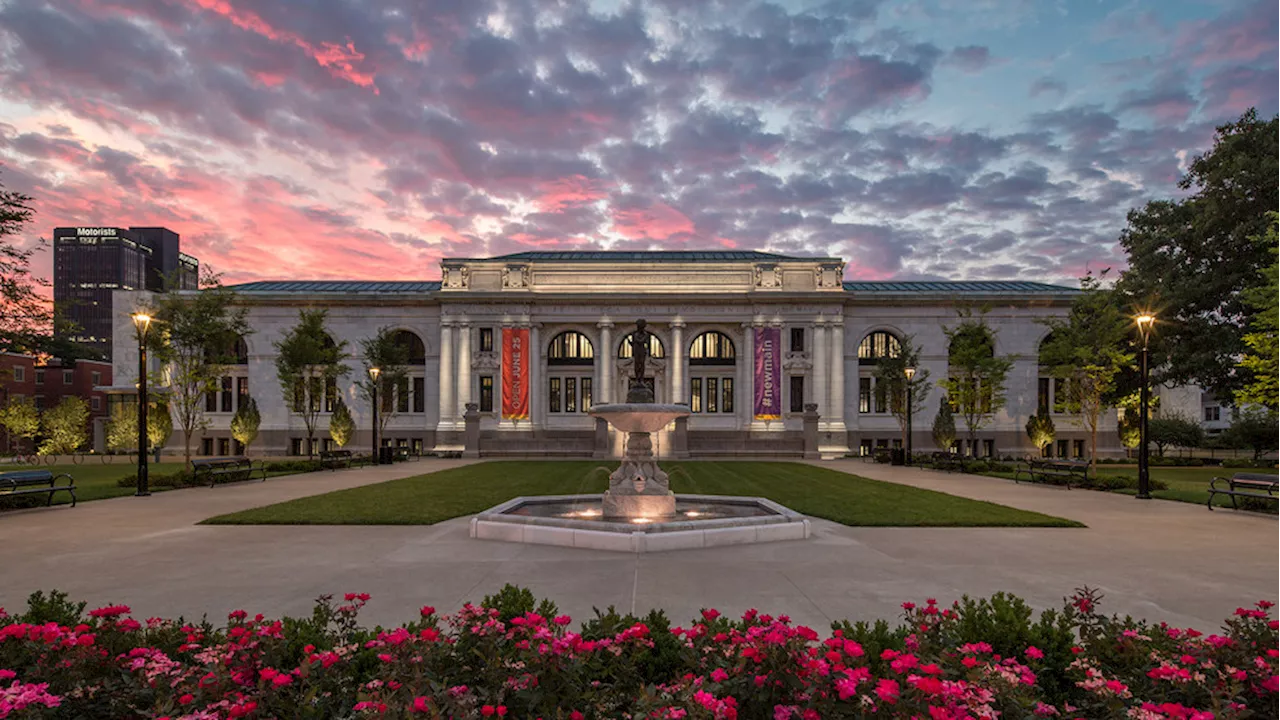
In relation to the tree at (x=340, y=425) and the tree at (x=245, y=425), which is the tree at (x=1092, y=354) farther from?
the tree at (x=245, y=425)

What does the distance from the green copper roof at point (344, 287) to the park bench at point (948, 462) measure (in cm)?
4255

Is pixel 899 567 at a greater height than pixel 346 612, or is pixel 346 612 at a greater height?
pixel 346 612

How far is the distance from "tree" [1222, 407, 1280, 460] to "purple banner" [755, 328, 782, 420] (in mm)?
30406

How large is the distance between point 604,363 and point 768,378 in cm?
1368

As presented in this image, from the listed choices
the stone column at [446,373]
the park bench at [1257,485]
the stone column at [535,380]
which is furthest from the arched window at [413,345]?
the park bench at [1257,485]

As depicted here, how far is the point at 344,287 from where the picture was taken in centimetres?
5991

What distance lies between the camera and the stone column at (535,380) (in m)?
52.9

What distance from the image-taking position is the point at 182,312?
2991cm

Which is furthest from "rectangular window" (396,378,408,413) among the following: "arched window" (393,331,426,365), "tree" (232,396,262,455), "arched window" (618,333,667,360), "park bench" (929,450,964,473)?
"park bench" (929,450,964,473)

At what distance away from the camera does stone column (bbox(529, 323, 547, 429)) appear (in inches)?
2084

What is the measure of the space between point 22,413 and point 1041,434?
2941 inches

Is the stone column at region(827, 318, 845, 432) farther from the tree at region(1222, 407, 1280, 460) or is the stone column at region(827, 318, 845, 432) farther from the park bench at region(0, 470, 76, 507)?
the park bench at region(0, 470, 76, 507)

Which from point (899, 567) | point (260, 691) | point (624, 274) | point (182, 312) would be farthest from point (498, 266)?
point (260, 691)

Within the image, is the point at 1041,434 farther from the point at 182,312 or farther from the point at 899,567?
the point at 182,312
